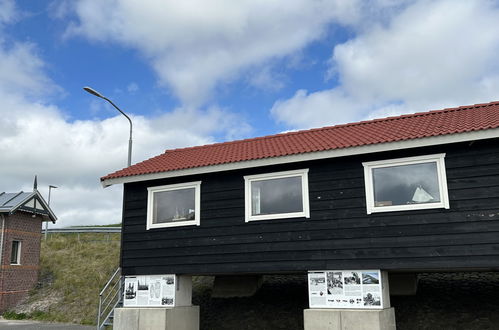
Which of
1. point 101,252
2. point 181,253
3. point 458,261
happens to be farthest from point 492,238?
point 101,252

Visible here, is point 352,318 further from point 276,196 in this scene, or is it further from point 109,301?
point 109,301

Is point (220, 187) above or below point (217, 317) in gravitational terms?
above

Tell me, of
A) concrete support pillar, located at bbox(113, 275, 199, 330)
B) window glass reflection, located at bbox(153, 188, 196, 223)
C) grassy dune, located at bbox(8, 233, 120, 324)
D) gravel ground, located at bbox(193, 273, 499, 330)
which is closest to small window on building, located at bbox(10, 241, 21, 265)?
grassy dune, located at bbox(8, 233, 120, 324)

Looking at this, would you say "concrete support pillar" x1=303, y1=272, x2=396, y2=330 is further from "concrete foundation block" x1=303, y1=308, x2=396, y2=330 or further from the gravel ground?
the gravel ground

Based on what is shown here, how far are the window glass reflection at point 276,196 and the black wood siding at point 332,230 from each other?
316mm

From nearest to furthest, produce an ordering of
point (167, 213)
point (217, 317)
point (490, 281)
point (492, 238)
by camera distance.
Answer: point (492, 238) < point (167, 213) < point (490, 281) < point (217, 317)

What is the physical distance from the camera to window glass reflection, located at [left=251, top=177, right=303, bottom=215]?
43.6ft

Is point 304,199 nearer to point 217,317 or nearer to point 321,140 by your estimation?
point 321,140

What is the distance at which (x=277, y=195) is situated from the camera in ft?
44.4

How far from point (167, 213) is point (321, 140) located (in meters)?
5.06

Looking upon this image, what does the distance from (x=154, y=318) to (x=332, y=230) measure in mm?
5785

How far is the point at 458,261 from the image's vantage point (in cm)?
1119

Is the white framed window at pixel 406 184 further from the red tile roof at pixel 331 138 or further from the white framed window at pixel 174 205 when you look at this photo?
the white framed window at pixel 174 205

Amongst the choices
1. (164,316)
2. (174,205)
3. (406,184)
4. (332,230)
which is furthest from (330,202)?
(164,316)
